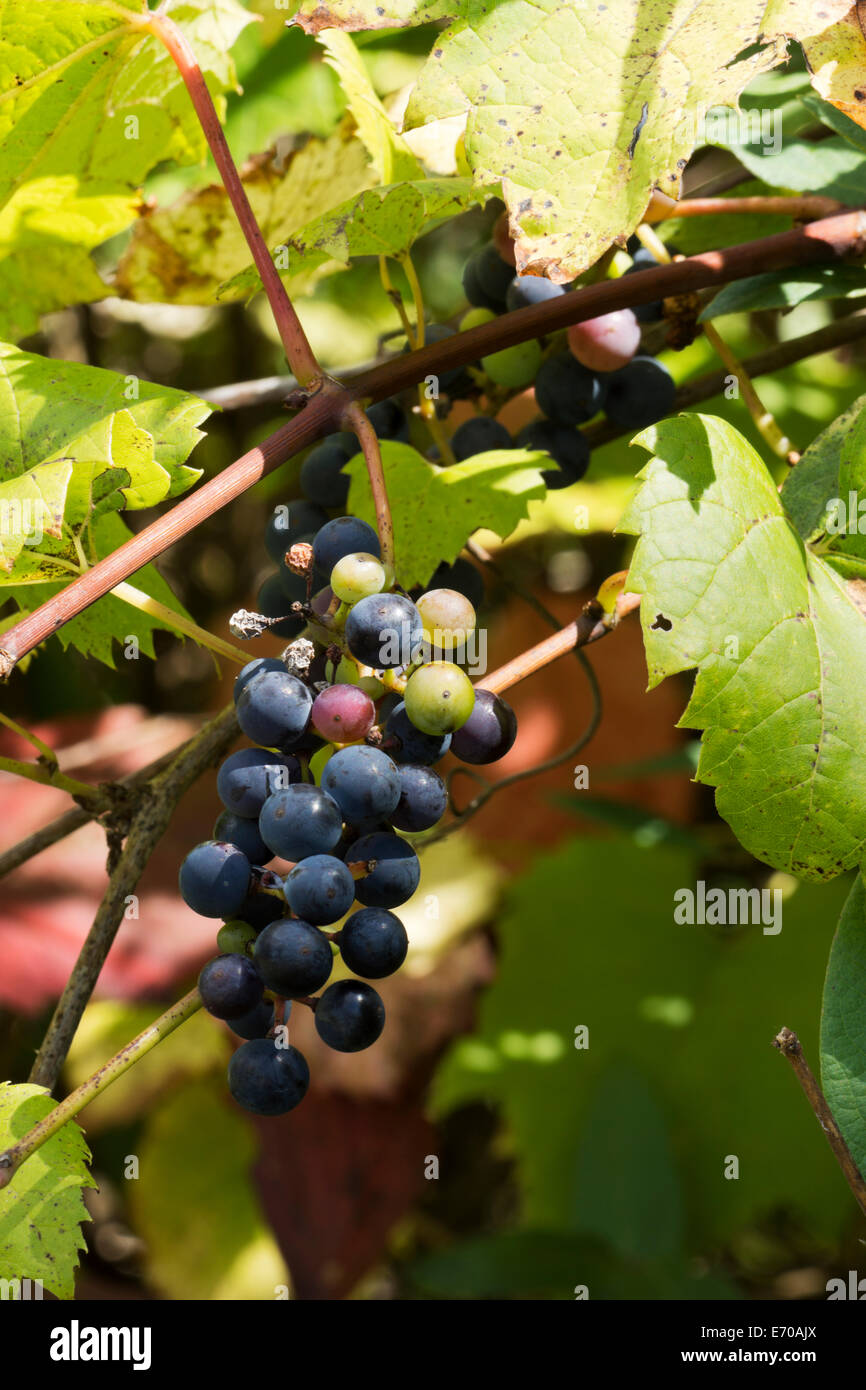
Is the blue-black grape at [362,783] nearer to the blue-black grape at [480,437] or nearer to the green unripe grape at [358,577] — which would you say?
the green unripe grape at [358,577]

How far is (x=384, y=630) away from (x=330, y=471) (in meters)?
0.41

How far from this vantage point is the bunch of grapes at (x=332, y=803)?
63cm

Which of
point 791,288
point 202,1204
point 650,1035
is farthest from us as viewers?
point 202,1204

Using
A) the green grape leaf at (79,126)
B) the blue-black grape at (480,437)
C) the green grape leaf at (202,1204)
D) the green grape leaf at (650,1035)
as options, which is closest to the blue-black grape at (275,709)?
the blue-black grape at (480,437)

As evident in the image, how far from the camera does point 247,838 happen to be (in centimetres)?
69

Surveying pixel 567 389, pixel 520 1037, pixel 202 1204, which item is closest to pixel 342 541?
pixel 567 389

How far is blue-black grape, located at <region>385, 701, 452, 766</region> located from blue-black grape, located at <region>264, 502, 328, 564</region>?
36cm

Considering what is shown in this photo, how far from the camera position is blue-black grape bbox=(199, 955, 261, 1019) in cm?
64

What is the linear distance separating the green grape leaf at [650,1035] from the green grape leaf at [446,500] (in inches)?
32.4

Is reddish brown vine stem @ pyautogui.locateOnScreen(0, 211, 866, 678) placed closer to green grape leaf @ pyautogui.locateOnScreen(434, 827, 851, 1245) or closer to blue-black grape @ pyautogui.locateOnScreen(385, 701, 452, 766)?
blue-black grape @ pyautogui.locateOnScreen(385, 701, 452, 766)

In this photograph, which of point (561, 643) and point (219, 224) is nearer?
point (561, 643)

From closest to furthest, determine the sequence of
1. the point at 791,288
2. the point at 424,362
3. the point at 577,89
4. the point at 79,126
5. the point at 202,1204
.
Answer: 1. the point at 577,89
2. the point at 424,362
3. the point at 791,288
4. the point at 79,126
5. the point at 202,1204

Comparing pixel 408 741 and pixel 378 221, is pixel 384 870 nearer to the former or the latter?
pixel 408 741

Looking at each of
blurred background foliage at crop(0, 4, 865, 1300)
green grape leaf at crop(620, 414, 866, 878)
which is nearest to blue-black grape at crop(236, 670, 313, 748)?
green grape leaf at crop(620, 414, 866, 878)
